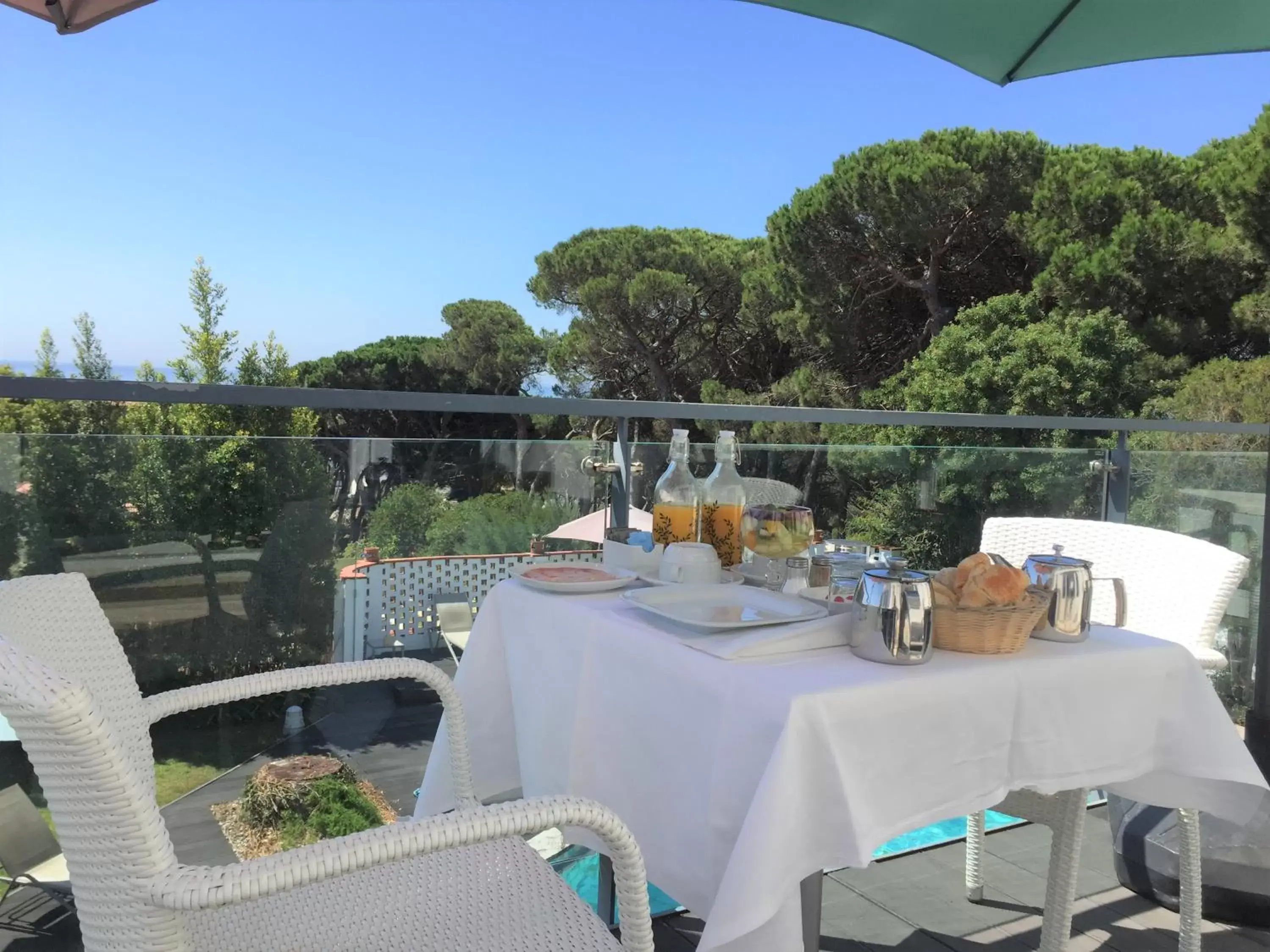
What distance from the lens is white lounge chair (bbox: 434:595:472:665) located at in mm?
2137

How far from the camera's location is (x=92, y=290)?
3272 cm

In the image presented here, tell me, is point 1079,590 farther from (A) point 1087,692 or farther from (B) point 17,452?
(B) point 17,452

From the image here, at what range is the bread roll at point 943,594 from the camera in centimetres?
112

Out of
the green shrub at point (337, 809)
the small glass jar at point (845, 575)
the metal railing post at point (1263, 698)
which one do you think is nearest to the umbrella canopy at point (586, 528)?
the green shrub at point (337, 809)

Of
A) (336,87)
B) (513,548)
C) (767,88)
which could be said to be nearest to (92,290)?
(336,87)

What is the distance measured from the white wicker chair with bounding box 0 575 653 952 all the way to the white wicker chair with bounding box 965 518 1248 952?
803 mm

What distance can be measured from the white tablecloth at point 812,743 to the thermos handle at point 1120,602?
0.09m

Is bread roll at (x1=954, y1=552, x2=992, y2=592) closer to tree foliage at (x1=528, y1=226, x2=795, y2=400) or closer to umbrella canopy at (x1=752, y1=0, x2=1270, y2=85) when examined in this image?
umbrella canopy at (x1=752, y1=0, x2=1270, y2=85)

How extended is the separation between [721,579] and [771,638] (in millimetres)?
360

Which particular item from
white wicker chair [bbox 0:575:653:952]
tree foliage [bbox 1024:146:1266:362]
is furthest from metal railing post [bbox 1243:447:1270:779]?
tree foliage [bbox 1024:146:1266:362]

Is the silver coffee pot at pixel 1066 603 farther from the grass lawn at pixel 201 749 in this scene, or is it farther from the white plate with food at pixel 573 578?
the grass lawn at pixel 201 749

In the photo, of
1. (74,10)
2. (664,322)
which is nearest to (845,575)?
(74,10)

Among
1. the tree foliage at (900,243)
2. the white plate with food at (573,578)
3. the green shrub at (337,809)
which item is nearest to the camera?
the white plate with food at (573,578)

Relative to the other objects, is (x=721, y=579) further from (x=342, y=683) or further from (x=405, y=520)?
(x=405, y=520)
